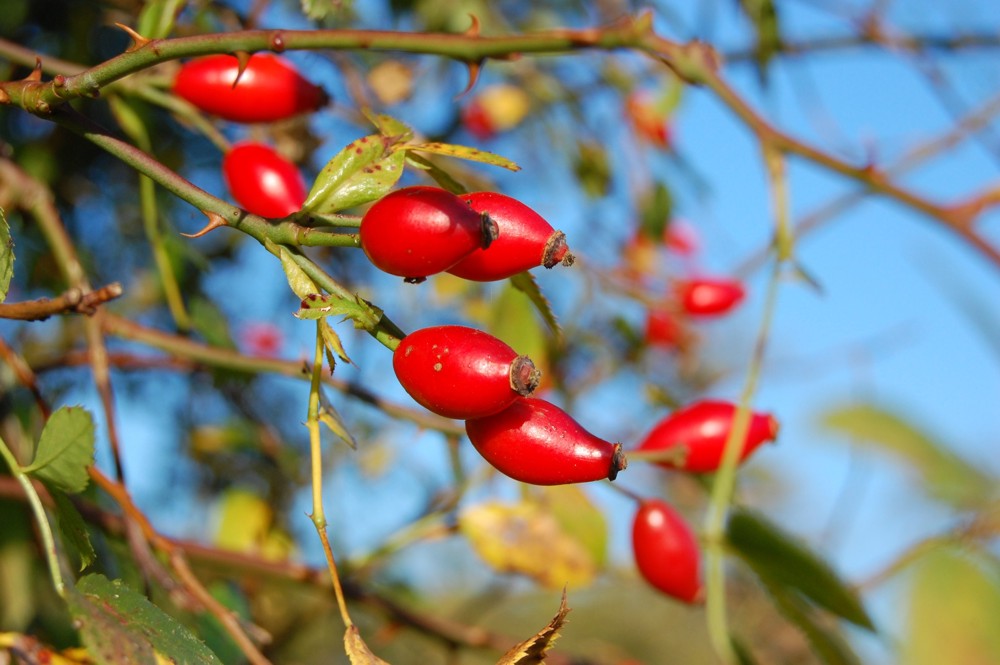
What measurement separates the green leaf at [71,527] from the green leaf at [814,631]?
549mm

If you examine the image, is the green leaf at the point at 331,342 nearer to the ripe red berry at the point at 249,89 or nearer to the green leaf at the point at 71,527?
the green leaf at the point at 71,527

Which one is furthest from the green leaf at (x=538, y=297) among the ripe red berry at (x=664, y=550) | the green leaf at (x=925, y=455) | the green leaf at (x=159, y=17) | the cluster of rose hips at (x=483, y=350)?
the green leaf at (x=925, y=455)

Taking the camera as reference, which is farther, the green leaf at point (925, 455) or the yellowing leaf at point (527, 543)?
the green leaf at point (925, 455)

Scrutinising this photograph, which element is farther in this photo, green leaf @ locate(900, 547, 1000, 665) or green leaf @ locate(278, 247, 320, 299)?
green leaf @ locate(900, 547, 1000, 665)

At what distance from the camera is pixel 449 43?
0.53m

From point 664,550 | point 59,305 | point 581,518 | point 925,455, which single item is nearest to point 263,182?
point 59,305

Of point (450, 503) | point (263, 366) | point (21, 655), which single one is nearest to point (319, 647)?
point (450, 503)

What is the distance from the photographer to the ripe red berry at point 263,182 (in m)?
0.69

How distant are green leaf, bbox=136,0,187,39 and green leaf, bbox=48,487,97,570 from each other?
0.98 feet

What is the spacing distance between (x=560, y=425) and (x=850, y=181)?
403mm

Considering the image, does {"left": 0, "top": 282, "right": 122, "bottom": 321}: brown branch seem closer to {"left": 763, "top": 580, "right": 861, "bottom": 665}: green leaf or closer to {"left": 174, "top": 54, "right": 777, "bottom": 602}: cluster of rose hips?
{"left": 174, "top": 54, "right": 777, "bottom": 602}: cluster of rose hips

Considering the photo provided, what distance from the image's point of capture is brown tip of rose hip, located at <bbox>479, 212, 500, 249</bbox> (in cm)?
42

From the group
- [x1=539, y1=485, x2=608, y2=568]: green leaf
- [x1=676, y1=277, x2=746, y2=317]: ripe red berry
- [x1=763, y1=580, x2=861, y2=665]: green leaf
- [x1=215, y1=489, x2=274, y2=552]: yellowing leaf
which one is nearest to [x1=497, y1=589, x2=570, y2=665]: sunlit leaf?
[x1=763, y1=580, x2=861, y2=665]: green leaf

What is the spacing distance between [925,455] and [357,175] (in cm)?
229
